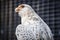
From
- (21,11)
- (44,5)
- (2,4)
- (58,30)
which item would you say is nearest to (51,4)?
(44,5)

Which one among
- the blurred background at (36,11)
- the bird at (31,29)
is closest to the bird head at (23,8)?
the bird at (31,29)

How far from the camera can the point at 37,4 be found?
346 cm

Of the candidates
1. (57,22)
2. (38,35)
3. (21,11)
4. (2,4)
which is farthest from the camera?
(2,4)

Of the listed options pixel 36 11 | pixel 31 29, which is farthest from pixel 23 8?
pixel 36 11

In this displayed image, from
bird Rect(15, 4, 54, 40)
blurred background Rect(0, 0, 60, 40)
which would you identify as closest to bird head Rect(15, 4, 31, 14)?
bird Rect(15, 4, 54, 40)

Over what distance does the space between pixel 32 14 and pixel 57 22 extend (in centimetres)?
166

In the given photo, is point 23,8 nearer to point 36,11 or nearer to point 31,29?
point 31,29

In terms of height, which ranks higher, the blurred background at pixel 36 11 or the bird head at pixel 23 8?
the bird head at pixel 23 8

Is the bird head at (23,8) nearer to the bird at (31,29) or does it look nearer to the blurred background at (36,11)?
the bird at (31,29)

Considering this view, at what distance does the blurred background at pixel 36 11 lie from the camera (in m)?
3.36

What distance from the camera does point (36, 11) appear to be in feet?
10.5

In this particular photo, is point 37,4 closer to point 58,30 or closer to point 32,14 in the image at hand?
point 58,30

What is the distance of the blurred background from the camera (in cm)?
336

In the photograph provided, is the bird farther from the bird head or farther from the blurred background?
the blurred background
